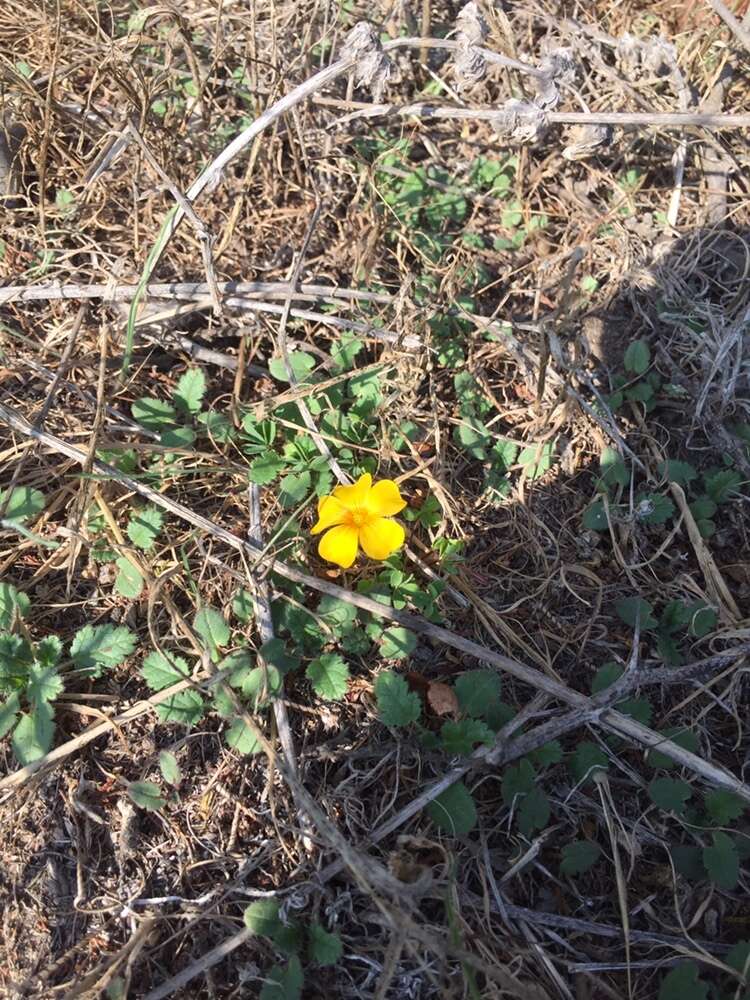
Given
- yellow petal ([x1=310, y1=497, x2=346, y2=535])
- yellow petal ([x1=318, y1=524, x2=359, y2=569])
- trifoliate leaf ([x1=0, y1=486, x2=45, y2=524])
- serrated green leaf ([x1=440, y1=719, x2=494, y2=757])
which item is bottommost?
serrated green leaf ([x1=440, y1=719, x2=494, y2=757])

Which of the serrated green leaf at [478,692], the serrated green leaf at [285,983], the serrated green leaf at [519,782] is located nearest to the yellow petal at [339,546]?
the serrated green leaf at [478,692]

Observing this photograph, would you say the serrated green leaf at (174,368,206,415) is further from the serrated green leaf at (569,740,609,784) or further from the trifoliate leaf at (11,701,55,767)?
the serrated green leaf at (569,740,609,784)

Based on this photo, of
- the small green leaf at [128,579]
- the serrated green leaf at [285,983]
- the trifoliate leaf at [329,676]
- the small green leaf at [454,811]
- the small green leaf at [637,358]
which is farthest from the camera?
the small green leaf at [637,358]

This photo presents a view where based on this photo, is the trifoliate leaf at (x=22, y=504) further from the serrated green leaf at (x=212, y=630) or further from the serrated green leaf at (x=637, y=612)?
the serrated green leaf at (x=637, y=612)

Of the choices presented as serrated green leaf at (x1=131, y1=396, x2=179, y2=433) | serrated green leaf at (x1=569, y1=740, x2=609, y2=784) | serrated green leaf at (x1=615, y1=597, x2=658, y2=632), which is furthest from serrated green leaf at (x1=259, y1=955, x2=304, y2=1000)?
serrated green leaf at (x1=131, y1=396, x2=179, y2=433)

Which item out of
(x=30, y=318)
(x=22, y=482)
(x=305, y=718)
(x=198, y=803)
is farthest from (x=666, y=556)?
(x=30, y=318)
